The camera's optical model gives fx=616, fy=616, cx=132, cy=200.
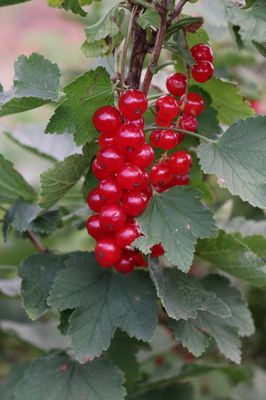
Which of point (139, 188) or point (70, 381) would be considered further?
point (70, 381)

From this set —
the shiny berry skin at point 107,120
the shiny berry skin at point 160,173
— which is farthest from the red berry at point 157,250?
the shiny berry skin at point 107,120

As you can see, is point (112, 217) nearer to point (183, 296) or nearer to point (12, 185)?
point (183, 296)

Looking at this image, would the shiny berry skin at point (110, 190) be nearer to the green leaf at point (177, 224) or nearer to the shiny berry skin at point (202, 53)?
the green leaf at point (177, 224)

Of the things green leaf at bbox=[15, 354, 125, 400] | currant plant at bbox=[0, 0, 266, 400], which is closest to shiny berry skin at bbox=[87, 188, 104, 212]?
currant plant at bbox=[0, 0, 266, 400]

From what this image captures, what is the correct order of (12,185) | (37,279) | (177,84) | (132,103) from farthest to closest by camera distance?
(12,185)
(37,279)
(177,84)
(132,103)

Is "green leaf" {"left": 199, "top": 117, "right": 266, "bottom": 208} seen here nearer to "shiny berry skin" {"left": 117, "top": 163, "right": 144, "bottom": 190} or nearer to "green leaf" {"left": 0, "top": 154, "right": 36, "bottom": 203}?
"shiny berry skin" {"left": 117, "top": 163, "right": 144, "bottom": 190}

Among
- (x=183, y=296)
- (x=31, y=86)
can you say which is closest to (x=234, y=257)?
(x=183, y=296)
